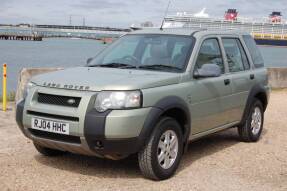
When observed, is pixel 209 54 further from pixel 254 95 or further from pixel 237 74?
pixel 254 95

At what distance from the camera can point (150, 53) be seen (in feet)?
20.3

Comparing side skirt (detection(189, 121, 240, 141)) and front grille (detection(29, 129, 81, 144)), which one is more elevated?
front grille (detection(29, 129, 81, 144))

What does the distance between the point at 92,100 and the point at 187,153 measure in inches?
90.6

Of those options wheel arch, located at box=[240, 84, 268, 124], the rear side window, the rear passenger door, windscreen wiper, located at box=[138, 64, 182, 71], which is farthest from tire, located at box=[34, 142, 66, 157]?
the rear side window

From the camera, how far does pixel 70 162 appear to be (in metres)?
6.13

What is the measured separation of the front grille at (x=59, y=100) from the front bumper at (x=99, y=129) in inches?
2.6

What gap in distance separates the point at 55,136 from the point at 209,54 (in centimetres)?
238

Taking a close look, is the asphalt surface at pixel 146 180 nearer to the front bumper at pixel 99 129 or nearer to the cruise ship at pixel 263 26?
the front bumper at pixel 99 129

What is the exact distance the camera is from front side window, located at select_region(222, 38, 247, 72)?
275 inches

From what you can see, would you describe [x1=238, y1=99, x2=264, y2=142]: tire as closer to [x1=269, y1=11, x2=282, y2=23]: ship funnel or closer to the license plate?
the license plate

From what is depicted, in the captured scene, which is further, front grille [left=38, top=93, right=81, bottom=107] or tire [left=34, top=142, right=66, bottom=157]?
tire [left=34, top=142, right=66, bottom=157]

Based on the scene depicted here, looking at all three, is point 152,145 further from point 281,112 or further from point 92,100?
point 281,112

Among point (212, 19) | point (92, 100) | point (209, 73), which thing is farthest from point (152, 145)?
point (212, 19)

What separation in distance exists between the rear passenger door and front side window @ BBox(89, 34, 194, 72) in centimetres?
96
